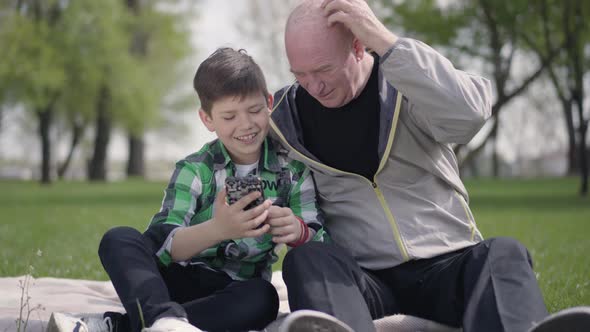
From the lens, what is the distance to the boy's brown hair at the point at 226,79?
3.15 meters

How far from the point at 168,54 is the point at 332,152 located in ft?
88.2

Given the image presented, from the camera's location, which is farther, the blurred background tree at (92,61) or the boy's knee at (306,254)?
the blurred background tree at (92,61)

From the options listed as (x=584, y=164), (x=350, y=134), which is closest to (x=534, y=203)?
(x=584, y=164)

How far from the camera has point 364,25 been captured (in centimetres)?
282

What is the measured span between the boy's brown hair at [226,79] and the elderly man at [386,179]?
210 millimetres

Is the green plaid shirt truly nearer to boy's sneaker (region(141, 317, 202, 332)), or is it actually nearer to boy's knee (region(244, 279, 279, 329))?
boy's knee (region(244, 279, 279, 329))

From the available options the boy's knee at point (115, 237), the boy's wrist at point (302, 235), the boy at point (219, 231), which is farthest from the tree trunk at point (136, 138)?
the boy's wrist at point (302, 235)

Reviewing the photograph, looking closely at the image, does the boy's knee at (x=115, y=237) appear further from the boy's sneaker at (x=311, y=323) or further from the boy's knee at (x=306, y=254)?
the boy's sneaker at (x=311, y=323)

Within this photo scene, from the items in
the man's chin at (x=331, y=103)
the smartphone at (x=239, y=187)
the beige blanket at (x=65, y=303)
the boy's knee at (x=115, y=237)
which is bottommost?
the beige blanket at (x=65, y=303)

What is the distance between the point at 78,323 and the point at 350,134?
1.42 meters

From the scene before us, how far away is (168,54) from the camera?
29.1 metres

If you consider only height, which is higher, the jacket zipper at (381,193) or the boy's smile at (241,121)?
the boy's smile at (241,121)

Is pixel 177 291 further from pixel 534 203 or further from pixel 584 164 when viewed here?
pixel 584 164

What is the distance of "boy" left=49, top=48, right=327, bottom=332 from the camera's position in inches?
109
